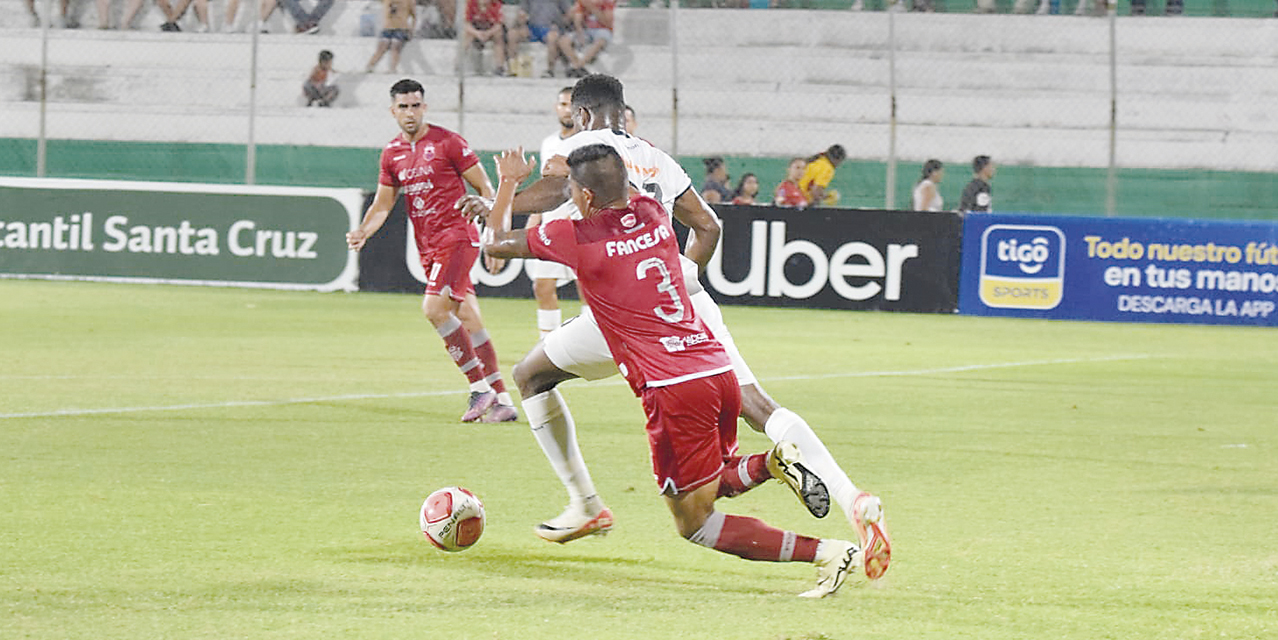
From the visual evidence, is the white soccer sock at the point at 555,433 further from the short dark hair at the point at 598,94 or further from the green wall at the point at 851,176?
the green wall at the point at 851,176

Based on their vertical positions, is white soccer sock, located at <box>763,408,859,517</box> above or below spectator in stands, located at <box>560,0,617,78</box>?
below

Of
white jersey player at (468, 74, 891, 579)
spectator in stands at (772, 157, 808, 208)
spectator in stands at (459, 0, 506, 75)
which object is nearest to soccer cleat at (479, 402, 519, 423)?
white jersey player at (468, 74, 891, 579)

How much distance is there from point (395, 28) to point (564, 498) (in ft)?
62.2

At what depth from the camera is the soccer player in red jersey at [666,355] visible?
6324 millimetres

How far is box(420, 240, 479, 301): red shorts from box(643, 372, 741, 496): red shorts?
18.9 ft

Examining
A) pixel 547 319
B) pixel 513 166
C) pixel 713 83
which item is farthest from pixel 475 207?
pixel 713 83

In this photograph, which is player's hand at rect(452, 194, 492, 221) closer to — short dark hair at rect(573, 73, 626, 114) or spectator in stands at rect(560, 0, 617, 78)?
short dark hair at rect(573, 73, 626, 114)

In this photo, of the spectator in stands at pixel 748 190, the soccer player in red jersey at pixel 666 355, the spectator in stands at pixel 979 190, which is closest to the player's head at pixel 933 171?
the spectator in stands at pixel 979 190

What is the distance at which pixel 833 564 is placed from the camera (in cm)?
623

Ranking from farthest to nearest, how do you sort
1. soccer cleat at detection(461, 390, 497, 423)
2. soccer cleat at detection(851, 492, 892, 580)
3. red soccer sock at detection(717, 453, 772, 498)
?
1. soccer cleat at detection(461, 390, 497, 423)
2. red soccer sock at detection(717, 453, 772, 498)
3. soccer cleat at detection(851, 492, 892, 580)

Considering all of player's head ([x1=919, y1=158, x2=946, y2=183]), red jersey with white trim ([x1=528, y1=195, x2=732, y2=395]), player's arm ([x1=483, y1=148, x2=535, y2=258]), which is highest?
player's head ([x1=919, y1=158, x2=946, y2=183])

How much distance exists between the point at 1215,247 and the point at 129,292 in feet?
40.5

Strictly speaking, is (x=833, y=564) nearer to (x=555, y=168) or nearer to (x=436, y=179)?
(x=555, y=168)

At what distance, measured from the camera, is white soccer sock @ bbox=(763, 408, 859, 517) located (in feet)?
20.9
